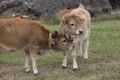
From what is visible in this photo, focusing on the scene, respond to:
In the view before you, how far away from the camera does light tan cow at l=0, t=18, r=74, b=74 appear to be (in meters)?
9.06

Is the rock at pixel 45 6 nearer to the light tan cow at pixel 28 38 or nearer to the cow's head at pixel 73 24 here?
the cow's head at pixel 73 24

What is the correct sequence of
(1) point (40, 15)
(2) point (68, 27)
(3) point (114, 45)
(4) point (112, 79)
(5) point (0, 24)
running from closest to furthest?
1. (4) point (112, 79)
2. (5) point (0, 24)
3. (2) point (68, 27)
4. (3) point (114, 45)
5. (1) point (40, 15)

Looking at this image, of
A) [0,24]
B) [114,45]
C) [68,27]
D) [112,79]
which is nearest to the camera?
[112,79]

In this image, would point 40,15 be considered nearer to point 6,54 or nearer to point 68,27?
point 6,54

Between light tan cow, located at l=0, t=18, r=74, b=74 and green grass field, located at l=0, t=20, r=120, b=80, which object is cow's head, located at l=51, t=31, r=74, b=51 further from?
green grass field, located at l=0, t=20, r=120, b=80

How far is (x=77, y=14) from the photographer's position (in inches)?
404

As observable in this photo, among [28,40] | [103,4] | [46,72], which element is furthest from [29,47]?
[103,4]

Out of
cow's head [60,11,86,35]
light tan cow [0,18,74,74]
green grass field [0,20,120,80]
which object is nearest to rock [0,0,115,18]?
green grass field [0,20,120,80]

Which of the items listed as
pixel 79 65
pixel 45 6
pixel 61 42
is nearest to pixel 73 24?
pixel 61 42

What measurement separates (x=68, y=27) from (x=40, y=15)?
1285 cm

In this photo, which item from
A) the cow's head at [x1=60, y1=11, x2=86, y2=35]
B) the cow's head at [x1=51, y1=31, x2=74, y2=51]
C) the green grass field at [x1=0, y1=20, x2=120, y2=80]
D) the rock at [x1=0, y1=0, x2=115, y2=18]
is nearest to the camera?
the green grass field at [x1=0, y1=20, x2=120, y2=80]

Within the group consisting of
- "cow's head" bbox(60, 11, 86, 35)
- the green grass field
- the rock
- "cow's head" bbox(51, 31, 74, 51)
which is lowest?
the rock

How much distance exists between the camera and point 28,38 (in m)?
9.26

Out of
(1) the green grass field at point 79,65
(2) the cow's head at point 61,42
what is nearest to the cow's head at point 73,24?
(2) the cow's head at point 61,42
